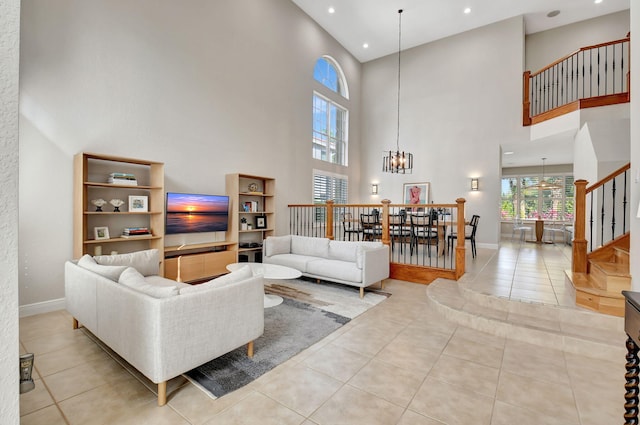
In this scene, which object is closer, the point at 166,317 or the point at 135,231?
the point at 166,317

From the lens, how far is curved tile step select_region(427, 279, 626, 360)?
107 inches

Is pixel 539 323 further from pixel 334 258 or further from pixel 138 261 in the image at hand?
pixel 138 261

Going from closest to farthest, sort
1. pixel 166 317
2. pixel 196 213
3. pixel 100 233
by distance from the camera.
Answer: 1. pixel 166 317
2. pixel 100 233
3. pixel 196 213

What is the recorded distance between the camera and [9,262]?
34.0 inches

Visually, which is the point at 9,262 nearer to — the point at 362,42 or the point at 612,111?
the point at 612,111

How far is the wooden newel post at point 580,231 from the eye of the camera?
3.97 meters

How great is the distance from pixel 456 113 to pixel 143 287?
28.0 ft

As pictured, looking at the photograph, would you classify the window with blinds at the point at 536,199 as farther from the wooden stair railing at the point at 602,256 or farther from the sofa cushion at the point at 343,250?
the sofa cushion at the point at 343,250

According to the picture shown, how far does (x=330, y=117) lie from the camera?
8719 millimetres

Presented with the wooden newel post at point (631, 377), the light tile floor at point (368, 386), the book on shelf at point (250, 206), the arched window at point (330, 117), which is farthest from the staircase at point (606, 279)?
the arched window at point (330, 117)

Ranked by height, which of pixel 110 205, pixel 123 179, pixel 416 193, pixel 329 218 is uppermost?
pixel 416 193

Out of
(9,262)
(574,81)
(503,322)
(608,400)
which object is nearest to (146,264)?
(9,262)

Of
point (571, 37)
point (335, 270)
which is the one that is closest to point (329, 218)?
point (335, 270)

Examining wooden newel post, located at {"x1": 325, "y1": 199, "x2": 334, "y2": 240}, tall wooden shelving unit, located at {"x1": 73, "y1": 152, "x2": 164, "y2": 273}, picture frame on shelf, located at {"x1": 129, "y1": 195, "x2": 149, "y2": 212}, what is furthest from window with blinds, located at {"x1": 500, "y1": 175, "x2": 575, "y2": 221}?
picture frame on shelf, located at {"x1": 129, "y1": 195, "x2": 149, "y2": 212}
